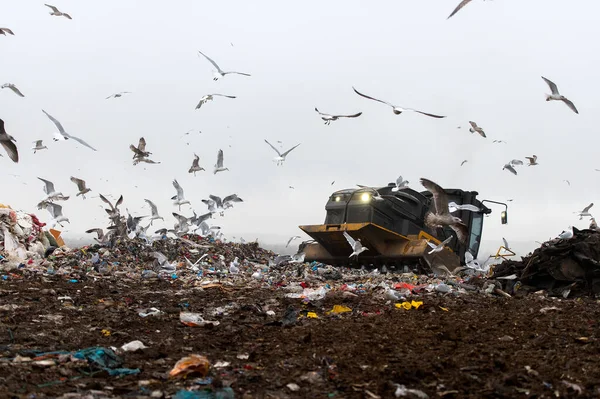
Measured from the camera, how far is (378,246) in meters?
11.1

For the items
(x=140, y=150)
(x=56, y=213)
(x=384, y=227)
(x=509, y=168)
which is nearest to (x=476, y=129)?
(x=509, y=168)

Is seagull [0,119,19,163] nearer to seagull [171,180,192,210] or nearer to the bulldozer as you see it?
seagull [171,180,192,210]

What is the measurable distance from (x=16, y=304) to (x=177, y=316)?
5.96ft

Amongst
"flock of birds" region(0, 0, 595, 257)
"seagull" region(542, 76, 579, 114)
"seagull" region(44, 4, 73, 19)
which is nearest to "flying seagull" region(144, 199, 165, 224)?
"flock of birds" region(0, 0, 595, 257)

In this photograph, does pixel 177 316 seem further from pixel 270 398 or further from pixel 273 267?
pixel 273 267

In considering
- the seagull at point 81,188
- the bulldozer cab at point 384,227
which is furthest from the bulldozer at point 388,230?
the seagull at point 81,188

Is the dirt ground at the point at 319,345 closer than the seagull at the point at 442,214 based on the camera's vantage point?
Yes

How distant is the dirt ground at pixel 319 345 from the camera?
289 centimetres

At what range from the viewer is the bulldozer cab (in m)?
10.8

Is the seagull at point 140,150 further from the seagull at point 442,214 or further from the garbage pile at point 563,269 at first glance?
the garbage pile at point 563,269

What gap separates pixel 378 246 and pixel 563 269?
13.4 feet

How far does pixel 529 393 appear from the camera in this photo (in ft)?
9.05

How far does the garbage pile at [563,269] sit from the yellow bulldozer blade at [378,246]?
8.74 ft

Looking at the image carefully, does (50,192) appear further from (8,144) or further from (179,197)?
(8,144)
